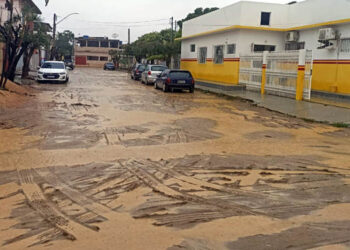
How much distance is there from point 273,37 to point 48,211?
24.2 meters

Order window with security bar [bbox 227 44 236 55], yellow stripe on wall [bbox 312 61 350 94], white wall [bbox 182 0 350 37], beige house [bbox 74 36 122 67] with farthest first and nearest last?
beige house [bbox 74 36 122 67] → window with security bar [bbox 227 44 236 55] → white wall [bbox 182 0 350 37] → yellow stripe on wall [bbox 312 61 350 94]

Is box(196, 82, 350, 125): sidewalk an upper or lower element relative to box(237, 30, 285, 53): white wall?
lower

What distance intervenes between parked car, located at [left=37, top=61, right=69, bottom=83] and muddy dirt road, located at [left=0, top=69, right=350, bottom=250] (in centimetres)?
1706

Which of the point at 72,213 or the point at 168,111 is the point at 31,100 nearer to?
the point at 168,111

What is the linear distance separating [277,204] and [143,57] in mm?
54286

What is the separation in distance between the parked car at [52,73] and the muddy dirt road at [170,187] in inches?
672

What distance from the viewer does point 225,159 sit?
780cm

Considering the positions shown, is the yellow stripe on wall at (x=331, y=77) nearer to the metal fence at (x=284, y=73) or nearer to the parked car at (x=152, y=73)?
the metal fence at (x=284, y=73)

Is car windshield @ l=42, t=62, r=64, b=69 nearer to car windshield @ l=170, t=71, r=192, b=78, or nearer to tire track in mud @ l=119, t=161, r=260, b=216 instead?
car windshield @ l=170, t=71, r=192, b=78

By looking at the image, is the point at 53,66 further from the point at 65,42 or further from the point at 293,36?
the point at 65,42

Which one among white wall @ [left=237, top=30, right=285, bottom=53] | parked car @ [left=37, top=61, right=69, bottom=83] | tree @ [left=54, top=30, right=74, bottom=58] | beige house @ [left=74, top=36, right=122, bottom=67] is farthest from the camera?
beige house @ [left=74, top=36, right=122, bottom=67]

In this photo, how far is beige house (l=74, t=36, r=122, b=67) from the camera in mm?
94875

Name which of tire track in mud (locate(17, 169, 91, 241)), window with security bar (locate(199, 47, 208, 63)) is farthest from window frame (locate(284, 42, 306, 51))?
tire track in mud (locate(17, 169, 91, 241))

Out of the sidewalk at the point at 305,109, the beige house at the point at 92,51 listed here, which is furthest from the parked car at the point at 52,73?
the beige house at the point at 92,51
